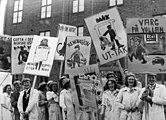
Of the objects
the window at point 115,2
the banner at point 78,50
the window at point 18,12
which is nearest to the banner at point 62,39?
the banner at point 78,50

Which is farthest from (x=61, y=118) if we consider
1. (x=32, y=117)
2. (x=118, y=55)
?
(x=118, y=55)

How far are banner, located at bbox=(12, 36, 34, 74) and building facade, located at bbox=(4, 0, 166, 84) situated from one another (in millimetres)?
8955

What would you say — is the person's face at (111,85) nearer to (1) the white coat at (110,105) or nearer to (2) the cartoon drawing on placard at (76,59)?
(1) the white coat at (110,105)

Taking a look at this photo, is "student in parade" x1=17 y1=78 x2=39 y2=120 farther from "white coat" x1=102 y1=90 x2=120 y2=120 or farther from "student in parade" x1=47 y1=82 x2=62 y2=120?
"white coat" x1=102 y1=90 x2=120 y2=120

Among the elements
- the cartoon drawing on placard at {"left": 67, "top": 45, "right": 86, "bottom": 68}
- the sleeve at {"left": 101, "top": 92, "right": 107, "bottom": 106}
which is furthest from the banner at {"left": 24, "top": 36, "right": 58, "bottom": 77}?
the sleeve at {"left": 101, "top": 92, "right": 107, "bottom": 106}

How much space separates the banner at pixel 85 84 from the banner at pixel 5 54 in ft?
11.2

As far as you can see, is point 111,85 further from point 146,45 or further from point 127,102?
point 146,45

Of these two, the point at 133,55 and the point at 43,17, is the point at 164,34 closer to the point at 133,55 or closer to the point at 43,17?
the point at 133,55

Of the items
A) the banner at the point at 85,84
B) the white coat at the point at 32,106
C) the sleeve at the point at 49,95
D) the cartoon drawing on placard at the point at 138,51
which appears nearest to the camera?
the banner at the point at 85,84

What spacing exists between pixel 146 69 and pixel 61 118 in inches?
96.9

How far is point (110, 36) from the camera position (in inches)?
287

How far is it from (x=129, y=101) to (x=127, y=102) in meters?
0.04

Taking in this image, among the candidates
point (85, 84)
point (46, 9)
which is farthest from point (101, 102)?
point (46, 9)

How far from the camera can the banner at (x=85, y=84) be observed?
6.26 metres
